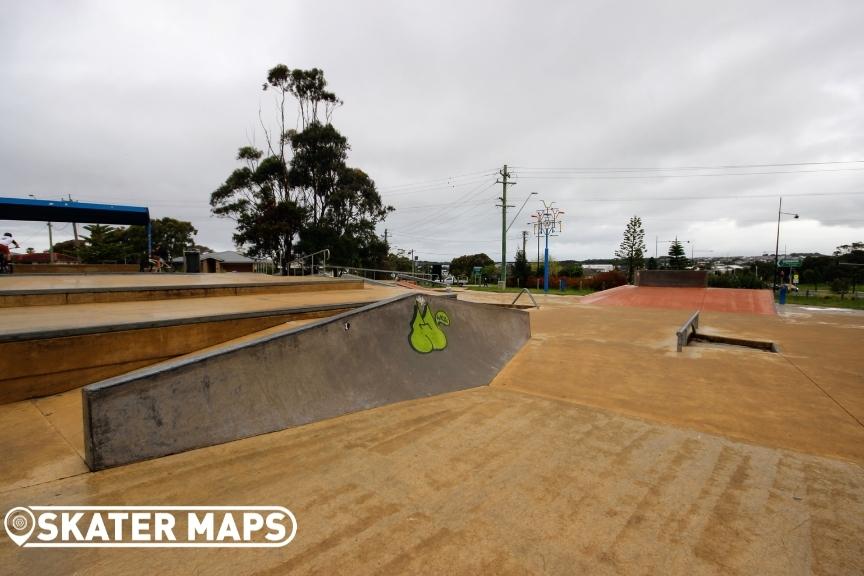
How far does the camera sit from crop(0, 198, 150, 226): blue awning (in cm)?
1653

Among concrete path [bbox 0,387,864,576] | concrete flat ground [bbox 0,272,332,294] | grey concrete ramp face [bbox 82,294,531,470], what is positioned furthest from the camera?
concrete flat ground [bbox 0,272,332,294]

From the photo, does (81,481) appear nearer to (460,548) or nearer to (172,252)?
(460,548)

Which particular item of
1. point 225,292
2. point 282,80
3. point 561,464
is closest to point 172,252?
point 282,80

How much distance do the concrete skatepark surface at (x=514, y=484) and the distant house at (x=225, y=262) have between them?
118 ft

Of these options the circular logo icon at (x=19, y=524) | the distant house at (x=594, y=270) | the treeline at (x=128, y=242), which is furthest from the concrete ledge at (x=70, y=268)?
the distant house at (x=594, y=270)

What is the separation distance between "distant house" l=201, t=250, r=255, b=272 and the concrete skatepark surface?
36054 mm

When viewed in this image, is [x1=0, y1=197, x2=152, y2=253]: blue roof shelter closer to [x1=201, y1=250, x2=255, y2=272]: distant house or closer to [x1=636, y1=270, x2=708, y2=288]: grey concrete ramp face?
[x1=201, y1=250, x2=255, y2=272]: distant house

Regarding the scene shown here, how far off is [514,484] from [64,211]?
908 inches

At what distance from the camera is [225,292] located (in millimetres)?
8039

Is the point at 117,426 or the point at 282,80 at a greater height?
the point at 282,80

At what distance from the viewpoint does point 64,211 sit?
17.7 m

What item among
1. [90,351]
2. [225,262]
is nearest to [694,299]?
[90,351]

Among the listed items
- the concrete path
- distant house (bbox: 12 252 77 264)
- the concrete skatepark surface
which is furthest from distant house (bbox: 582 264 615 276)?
distant house (bbox: 12 252 77 264)

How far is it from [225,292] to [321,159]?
22.8 metres
